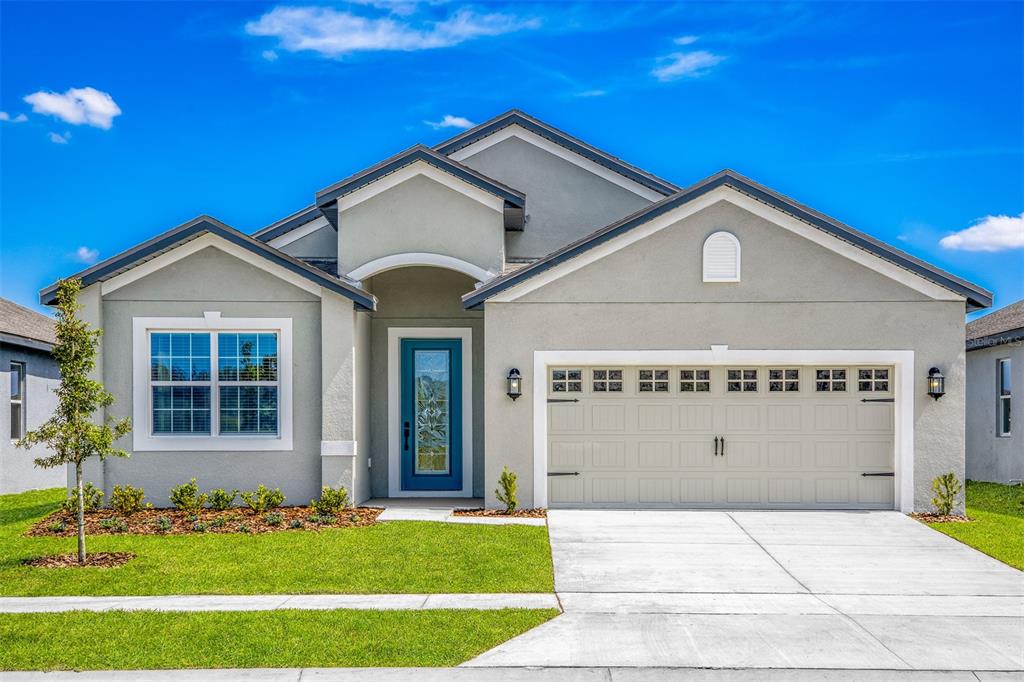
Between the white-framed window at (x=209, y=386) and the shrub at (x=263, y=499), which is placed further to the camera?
the white-framed window at (x=209, y=386)

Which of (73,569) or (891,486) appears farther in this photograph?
(891,486)

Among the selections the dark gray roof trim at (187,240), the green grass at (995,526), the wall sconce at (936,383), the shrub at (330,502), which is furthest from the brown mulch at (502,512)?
the wall sconce at (936,383)

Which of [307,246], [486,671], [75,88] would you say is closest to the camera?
[486,671]

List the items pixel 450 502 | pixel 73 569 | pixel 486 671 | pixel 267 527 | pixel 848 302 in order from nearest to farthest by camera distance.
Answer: pixel 486 671 → pixel 73 569 → pixel 267 527 → pixel 848 302 → pixel 450 502

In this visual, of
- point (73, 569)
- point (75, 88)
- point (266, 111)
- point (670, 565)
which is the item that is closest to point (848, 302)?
point (670, 565)

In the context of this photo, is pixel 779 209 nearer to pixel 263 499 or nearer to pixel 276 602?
pixel 263 499

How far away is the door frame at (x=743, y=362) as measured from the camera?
12.9m

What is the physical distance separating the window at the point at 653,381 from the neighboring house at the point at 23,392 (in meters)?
11.6

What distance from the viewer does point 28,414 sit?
59.2 ft

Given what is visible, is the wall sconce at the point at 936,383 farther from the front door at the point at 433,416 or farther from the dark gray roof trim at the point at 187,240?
the dark gray roof trim at the point at 187,240

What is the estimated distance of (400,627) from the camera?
23.5ft

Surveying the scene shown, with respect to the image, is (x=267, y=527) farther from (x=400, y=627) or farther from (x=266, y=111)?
(x=266, y=111)

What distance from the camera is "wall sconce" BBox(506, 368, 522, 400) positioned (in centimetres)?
1288

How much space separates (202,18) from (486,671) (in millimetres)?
12251
